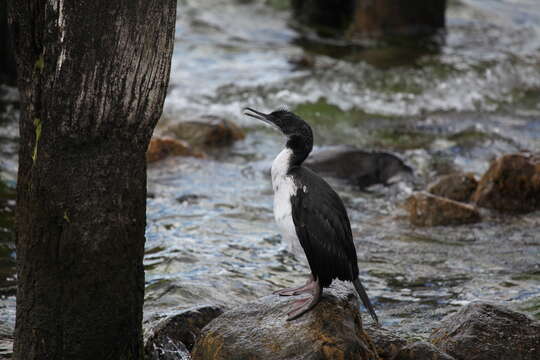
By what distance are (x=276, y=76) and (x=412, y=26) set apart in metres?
3.40

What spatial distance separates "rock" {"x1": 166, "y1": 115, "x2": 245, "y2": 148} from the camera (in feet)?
35.6

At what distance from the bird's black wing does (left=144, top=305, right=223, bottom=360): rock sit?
0.87 m

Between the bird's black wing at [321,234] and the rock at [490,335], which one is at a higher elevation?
the bird's black wing at [321,234]

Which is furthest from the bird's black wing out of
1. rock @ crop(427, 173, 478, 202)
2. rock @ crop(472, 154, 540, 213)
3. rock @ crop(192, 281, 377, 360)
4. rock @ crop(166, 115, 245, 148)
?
rock @ crop(166, 115, 245, 148)

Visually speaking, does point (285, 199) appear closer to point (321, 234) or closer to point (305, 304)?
point (321, 234)

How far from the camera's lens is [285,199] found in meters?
4.67

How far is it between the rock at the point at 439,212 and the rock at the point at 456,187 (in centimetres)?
70

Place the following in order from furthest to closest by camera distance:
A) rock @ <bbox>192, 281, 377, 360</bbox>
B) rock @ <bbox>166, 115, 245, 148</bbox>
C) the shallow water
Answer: rock @ <bbox>166, 115, 245, 148</bbox> → the shallow water → rock @ <bbox>192, 281, 377, 360</bbox>

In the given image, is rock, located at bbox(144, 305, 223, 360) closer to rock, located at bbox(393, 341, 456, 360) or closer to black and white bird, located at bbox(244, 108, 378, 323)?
black and white bird, located at bbox(244, 108, 378, 323)

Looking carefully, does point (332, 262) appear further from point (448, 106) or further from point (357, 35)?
point (357, 35)

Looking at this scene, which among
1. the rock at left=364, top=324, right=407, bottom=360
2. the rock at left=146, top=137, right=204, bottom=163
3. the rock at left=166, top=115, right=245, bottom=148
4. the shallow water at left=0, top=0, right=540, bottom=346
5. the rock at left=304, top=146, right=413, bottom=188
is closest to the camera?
the rock at left=364, top=324, right=407, bottom=360

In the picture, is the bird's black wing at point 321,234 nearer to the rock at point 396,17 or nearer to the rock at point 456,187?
the rock at point 456,187

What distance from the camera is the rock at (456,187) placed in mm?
8859

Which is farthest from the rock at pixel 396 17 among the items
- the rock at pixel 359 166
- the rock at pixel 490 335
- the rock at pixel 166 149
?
the rock at pixel 490 335
